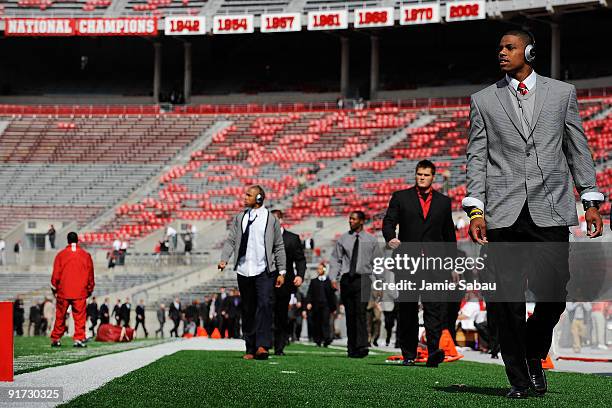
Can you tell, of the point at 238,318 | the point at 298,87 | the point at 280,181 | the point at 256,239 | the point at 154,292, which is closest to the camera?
the point at 256,239

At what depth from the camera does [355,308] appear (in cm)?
1320

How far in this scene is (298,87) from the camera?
53.7 m

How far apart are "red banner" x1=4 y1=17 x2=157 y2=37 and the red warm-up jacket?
118 ft

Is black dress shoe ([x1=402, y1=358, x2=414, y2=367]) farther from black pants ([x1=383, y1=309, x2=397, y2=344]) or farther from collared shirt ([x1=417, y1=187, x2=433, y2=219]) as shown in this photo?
black pants ([x1=383, y1=309, x2=397, y2=344])

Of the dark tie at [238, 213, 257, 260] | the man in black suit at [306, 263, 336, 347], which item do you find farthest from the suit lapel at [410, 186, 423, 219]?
the man in black suit at [306, 263, 336, 347]

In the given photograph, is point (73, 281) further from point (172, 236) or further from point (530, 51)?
point (172, 236)

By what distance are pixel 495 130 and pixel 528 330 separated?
4.03 ft

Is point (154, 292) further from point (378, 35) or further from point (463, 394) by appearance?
point (463, 394)

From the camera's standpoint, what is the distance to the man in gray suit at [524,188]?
670cm

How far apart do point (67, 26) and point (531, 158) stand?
47389 mm

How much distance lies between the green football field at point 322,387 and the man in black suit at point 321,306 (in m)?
10.6

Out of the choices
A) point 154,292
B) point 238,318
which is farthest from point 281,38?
point 238,318

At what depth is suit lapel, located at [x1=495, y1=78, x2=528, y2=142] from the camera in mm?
6871

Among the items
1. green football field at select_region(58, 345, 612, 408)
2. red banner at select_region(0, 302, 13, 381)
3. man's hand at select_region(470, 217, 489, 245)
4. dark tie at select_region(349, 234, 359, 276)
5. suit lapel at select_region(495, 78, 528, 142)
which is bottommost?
green football field at select_region(58, 345, 612, 408)
